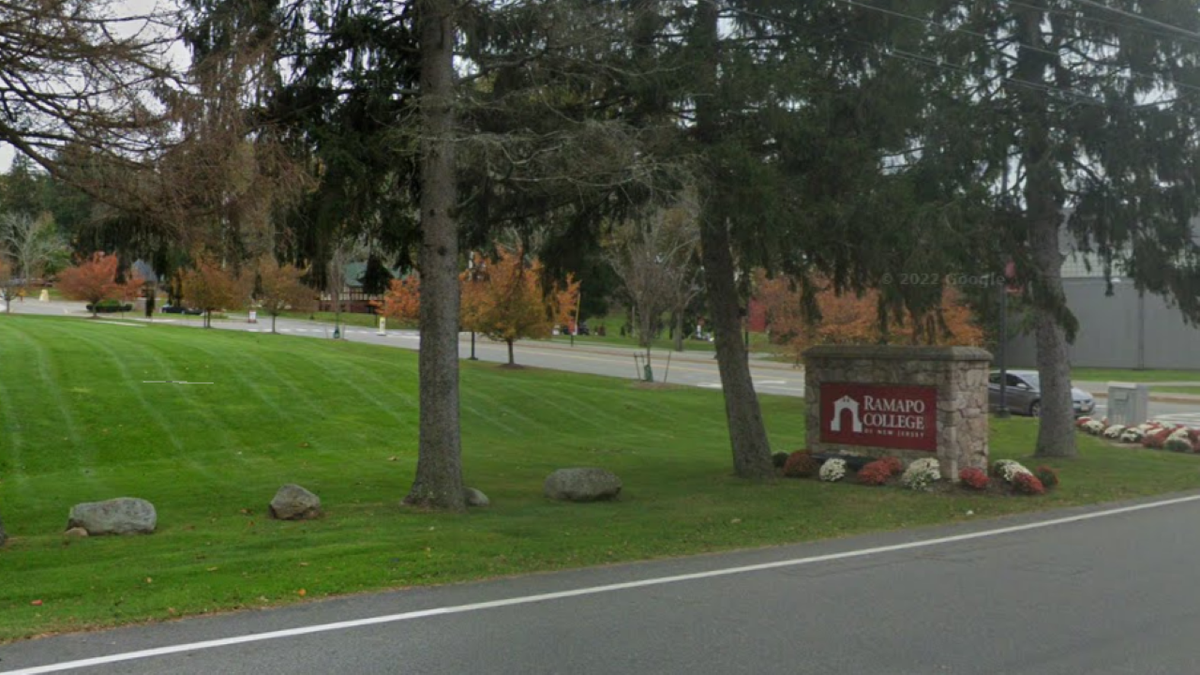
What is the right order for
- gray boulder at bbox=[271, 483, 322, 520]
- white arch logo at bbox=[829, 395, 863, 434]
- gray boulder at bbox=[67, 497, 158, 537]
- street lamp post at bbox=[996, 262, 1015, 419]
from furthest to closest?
street lamp post at bbox=[996, 262, 1015, 419] → white arch logo at bbox=[829, 395, 863, 434] → gray boulder at bbox=[271, 483, 322, 520] → gray boulder at bbox=[67, 497, 158, 537]

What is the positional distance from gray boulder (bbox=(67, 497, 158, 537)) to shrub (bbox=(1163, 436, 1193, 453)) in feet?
67.8

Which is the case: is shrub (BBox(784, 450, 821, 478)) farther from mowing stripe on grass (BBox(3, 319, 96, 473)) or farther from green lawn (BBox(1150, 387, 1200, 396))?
green lawn (BBox(1150, 387, 1200, 396))

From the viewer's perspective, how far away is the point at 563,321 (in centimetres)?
4131

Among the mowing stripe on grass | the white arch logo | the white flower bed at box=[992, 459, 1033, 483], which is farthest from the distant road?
the white arch logo

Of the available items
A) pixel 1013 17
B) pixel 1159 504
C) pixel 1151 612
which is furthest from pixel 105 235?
pixel 1013 17

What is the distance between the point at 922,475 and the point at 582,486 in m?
5.15

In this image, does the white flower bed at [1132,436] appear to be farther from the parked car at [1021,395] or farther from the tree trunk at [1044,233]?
the parked car at [1021,395]

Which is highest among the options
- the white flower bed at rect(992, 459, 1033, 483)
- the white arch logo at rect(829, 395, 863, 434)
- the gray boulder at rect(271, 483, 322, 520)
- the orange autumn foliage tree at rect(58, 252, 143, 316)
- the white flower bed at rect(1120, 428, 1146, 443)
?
the orange autumn foliage tree at rect(58, 252, 143, 316)

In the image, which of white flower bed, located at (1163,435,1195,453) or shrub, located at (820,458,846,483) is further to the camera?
white flower bed, located at (1163,435,1195,453)

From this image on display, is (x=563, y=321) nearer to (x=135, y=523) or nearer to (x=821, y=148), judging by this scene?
(x=821, y=148)

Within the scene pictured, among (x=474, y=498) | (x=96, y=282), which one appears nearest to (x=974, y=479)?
(x=474, y=498)

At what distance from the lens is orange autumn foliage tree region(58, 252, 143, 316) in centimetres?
5109

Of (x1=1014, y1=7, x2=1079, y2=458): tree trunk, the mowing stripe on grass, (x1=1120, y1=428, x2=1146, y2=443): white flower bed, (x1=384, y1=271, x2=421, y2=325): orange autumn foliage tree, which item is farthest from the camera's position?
(x1=384, y1=271, x2=421, y2=325): orange autumn foliage tree

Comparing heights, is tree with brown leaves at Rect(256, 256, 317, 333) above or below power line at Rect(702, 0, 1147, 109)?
below
